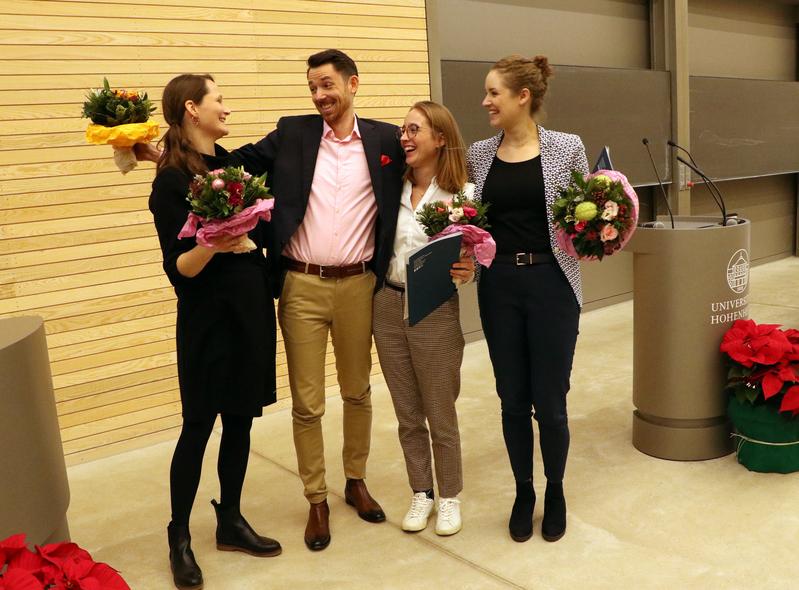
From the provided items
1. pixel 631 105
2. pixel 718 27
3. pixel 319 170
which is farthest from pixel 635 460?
pixel 718 27

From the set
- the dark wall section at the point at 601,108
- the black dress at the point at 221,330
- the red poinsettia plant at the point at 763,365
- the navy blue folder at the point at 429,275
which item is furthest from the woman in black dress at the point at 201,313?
the dark wall section at the point at 601,108

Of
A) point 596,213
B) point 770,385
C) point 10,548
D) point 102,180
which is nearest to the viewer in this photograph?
point 10,548

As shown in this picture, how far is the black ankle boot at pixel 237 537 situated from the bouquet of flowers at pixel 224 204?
1.17 meters

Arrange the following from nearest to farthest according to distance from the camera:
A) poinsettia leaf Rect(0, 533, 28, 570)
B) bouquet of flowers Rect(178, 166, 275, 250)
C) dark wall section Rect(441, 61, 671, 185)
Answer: poinsettia leaf Rect(0, 533, 28, 570)
bouquet of flowers Rect(178, 166, 275, 250)
dark wall section Rect(441, 61, 671, 185)

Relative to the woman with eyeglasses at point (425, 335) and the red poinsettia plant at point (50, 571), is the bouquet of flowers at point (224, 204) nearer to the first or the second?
the woman with eyeglasses at point (425, 335)

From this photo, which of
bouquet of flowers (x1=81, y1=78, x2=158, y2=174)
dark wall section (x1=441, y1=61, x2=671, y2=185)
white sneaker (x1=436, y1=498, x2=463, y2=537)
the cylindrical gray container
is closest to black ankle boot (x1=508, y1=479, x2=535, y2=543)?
white sneaker (x1=436, y1=498, x2=463, y2=537)

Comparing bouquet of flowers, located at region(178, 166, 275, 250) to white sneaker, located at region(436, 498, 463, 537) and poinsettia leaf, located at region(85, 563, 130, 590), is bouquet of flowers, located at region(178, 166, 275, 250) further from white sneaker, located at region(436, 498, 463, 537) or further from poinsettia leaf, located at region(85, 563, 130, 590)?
white sneaker, located at region(436, 498, 463, 537)

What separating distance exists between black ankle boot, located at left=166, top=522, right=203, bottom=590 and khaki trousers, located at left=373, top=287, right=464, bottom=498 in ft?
2.86

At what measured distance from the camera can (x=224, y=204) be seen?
245cm

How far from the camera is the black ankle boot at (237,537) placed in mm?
3089

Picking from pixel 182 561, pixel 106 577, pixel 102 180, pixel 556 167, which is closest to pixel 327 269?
pixel 556 167

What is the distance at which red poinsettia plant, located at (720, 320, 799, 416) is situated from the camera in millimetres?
3492

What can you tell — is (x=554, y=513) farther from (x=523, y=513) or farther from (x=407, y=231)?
(x=407, y=231)

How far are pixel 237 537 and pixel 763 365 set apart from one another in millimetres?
2296
